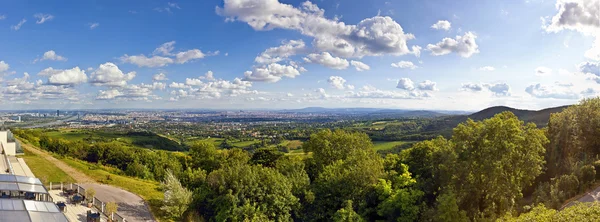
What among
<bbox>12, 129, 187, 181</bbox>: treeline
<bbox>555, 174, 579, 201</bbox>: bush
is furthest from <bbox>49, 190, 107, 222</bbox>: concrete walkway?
<bbox>555, 174, 579, 201</bbox>: bush

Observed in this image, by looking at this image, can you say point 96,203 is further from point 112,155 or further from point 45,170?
point 112,155

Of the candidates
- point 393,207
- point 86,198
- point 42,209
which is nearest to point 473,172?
point 393,207

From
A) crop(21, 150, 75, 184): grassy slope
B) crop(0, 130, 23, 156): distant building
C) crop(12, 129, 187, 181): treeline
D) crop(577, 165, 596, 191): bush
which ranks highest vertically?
crop(0, 130, 23, 156): distant building

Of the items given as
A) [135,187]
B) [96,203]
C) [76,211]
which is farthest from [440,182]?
[135,187]

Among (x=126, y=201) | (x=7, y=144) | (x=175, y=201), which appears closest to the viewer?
(x=175, y=201)

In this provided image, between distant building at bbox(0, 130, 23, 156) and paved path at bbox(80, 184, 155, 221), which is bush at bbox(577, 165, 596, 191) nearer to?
paved path at bbox(80, 184, 155, 221)

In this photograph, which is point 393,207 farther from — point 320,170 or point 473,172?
point 320,170
